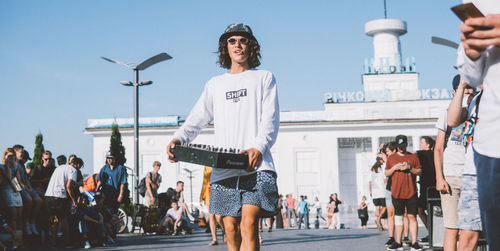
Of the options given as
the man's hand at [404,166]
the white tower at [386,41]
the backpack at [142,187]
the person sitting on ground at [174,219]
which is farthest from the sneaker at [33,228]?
the white tower at [386,41]

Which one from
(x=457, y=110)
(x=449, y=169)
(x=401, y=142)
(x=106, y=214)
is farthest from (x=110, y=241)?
(x=457, y=110)

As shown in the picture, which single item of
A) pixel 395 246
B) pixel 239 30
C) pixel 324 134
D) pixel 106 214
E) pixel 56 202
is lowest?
pixel 395 246

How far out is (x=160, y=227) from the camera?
16156 mm

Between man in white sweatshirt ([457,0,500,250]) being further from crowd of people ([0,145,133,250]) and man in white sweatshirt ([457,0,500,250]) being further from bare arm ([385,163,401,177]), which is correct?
crowd of people ([0,145,133,250])

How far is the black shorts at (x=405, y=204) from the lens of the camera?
947 cm

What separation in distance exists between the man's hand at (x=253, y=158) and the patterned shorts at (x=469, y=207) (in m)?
1.64

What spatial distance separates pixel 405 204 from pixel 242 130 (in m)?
6.12

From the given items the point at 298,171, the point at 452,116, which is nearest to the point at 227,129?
the point at 452,116

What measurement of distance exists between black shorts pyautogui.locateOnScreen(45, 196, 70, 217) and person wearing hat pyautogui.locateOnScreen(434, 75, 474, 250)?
7603 mm

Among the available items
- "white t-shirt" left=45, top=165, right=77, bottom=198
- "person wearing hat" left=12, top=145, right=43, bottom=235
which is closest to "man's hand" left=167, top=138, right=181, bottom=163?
"person wearing hat" left=12, top=145, right=43, bottom=235

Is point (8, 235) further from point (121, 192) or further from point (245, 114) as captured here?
point (245, 114)

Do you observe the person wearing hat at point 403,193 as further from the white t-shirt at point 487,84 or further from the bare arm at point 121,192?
A: the white t-shirt at point 487,84

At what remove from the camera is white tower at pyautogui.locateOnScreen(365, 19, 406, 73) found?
7131cm

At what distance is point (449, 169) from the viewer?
19.4ft
